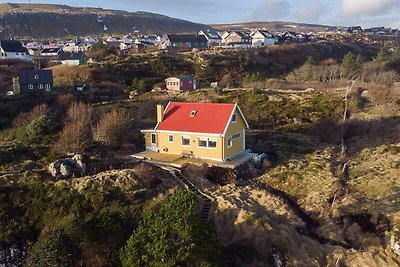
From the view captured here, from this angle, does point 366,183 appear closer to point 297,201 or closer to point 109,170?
point 297,201

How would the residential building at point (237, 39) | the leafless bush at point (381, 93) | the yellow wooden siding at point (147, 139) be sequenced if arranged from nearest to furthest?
the yellow wooden siding at point (147, 139) → the leafless bush at point (381, 93) → the residential building at point (237, 39)

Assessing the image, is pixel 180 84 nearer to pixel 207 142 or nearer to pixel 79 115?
pixel 79 115

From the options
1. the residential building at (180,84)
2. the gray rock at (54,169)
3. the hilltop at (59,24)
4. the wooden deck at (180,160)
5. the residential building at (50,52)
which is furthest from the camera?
the hilltop at (59,24)

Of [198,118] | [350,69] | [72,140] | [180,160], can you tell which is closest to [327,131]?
[198,118]

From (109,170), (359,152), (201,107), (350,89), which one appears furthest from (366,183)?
(350,89)

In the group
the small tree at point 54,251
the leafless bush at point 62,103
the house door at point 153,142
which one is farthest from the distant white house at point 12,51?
the small tree at point 54,251

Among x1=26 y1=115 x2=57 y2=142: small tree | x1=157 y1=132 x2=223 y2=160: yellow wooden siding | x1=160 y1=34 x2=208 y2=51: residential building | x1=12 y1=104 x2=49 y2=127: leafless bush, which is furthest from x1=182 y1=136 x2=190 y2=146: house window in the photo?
x1=160 y1=34 x2=208 y2=51: residential building

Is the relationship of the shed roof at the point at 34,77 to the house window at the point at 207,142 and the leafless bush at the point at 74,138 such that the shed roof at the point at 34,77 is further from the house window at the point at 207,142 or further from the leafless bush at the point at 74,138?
the house window at the point at 207,142
